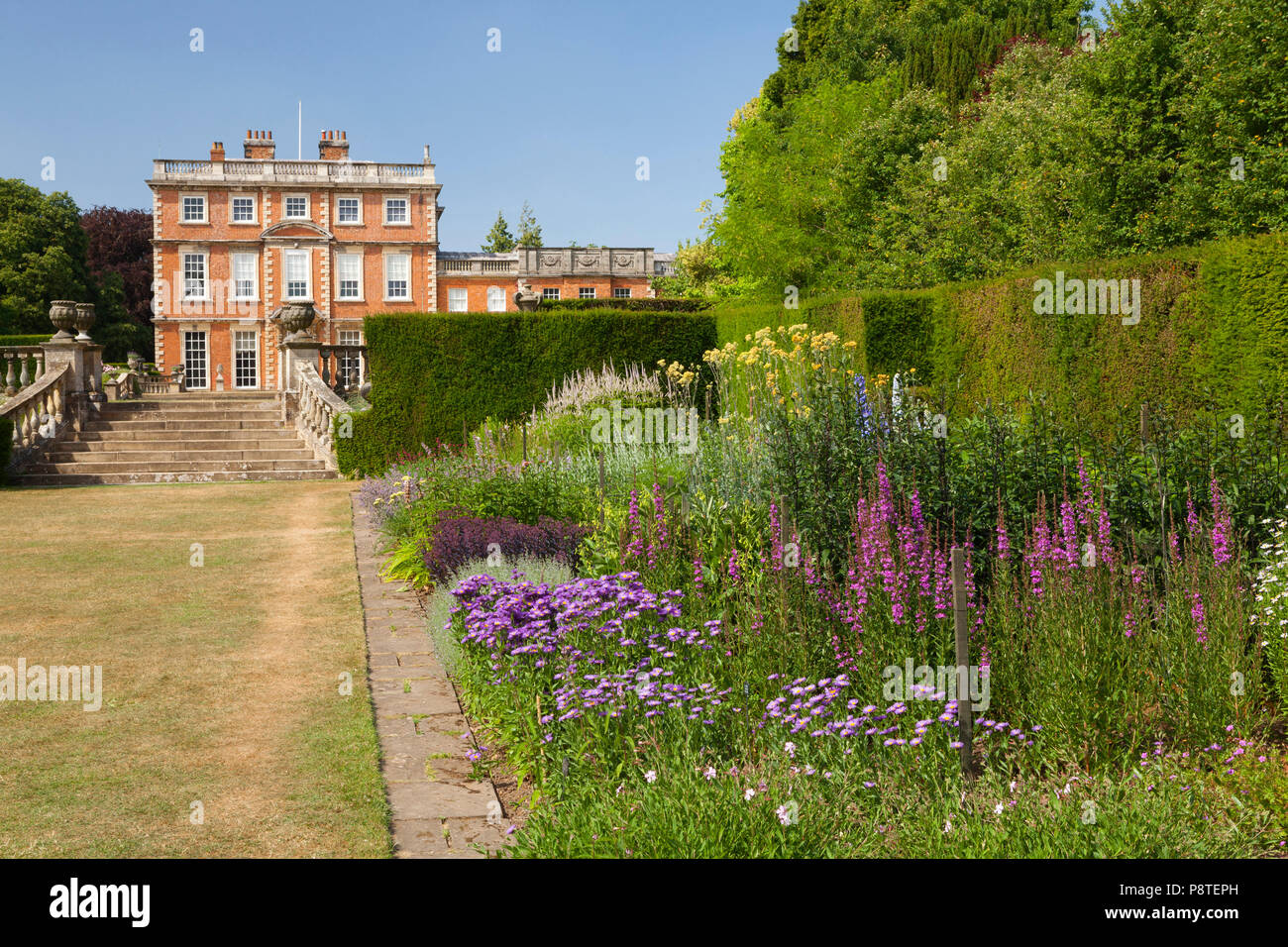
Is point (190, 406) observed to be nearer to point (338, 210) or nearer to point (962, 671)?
point (962, 671)

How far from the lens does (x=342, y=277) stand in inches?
1725

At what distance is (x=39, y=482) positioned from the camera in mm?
15680

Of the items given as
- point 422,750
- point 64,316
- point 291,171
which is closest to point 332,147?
point 291,171

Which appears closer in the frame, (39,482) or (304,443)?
(39,482)

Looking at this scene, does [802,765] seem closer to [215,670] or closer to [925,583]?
[925,583]

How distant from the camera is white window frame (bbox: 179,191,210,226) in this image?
42844mm

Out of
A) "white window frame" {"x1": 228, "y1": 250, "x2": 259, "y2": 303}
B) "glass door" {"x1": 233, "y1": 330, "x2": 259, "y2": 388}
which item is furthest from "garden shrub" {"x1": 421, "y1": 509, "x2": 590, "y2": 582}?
"white window frame" {"x1": 228, "y1": 250, "x2": 259, "y2": 303}

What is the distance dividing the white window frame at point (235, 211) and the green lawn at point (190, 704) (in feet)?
120

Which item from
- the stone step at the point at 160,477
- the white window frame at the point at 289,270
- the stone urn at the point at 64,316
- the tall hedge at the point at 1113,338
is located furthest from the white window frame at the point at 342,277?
the tall hedge at the point at 1113,338

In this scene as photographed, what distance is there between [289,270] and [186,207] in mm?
4844

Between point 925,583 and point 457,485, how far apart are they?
5343mm

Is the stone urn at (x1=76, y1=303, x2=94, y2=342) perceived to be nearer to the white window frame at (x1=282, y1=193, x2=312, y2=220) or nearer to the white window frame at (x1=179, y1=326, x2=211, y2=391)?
the white window frame at (x1=179, y1=326, x2=211, y2=391)

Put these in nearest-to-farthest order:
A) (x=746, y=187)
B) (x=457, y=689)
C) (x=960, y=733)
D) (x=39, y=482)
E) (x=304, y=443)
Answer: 1. (x=960, y=733)
2. (x=457, y=689)
3. (x=39, y=482)
4. (x=304, y=443)
5. (x=746, y=187)
